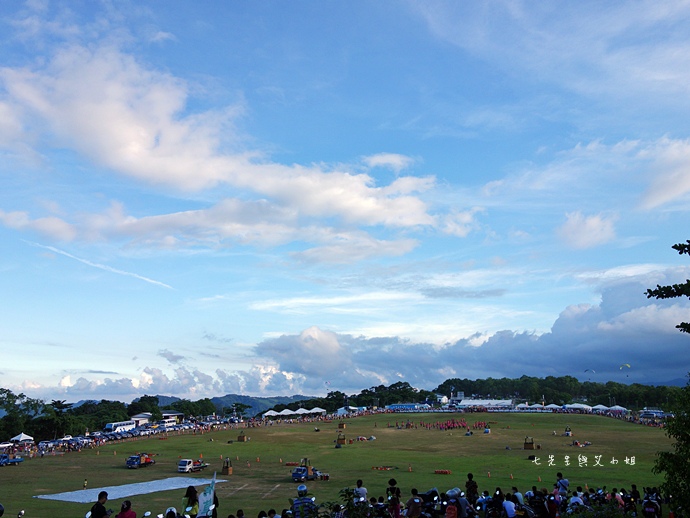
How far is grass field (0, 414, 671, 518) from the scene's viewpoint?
106 ft

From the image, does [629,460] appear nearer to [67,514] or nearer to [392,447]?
[392,447]

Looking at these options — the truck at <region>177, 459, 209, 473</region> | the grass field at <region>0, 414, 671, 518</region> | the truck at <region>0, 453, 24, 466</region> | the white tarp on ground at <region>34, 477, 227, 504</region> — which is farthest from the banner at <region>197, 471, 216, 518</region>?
the truck at <region>0, 453, 24, 466</region>

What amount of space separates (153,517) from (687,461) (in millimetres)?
22038

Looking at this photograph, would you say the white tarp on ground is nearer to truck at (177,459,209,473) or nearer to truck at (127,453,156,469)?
truck at (177,459,209,473)

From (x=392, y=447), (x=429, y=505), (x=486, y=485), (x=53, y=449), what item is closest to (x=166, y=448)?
(x=53, y=449)

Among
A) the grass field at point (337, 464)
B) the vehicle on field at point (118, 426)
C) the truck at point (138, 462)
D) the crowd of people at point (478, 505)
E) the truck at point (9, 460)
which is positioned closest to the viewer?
the crowd of people at point (478, 505)

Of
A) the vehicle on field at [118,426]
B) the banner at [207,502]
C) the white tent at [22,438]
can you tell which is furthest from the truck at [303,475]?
the vehicle on field at [118,426]

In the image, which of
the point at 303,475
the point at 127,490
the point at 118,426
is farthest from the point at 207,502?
the point at 118,426

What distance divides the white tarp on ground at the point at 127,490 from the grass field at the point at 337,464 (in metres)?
1.21

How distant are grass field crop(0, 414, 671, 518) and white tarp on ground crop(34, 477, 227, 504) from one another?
3.96 feet

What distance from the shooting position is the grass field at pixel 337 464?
32.2 meters

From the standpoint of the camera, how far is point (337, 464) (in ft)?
152

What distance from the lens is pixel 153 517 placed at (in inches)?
1020

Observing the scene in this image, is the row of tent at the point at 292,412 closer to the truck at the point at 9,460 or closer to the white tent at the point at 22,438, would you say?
the white tent at the point at 22,438
